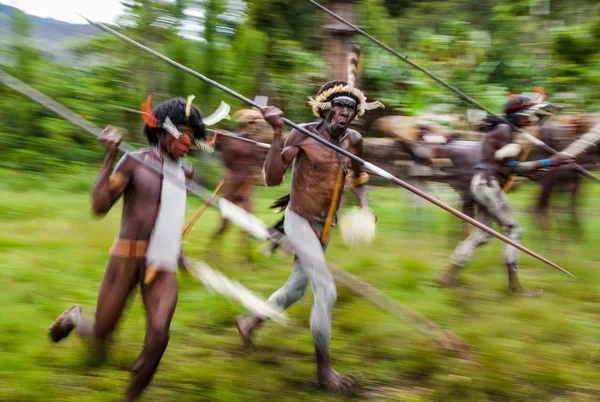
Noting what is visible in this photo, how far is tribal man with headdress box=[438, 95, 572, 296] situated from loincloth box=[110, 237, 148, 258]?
3.88 meters

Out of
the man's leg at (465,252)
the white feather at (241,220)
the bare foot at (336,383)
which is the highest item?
the white feather at (241,220)

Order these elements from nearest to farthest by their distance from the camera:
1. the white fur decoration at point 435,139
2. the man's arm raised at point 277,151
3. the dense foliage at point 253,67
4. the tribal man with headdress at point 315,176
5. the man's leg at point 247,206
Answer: the man's arm raised at point 277,151
the tribal man with headdress at point 315,176
the man's leg at point 247,206
the white fur decoration at point 435,139
the dense foliage at point 253,67

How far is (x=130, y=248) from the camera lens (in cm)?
412

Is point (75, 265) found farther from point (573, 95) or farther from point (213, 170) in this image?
point (573, 95)

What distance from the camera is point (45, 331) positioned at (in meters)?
5.30

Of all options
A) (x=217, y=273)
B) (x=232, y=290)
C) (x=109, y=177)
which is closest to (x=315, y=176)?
(x=217, y=273)

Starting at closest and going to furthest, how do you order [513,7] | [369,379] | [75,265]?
[369,379]
[75,265]
[513,7]

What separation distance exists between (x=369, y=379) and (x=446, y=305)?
1864 mm

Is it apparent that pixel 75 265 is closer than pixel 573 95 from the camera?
Yes

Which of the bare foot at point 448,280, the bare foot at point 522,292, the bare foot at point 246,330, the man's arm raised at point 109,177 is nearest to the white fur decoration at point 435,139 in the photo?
the bare foot at point 448,280

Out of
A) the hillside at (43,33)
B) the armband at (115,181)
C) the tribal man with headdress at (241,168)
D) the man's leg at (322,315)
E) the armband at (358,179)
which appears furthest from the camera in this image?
the hillside at (43,33)

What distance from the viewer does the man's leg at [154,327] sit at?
391 cm

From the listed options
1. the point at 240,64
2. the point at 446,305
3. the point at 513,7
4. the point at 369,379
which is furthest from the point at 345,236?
the point at 513,7

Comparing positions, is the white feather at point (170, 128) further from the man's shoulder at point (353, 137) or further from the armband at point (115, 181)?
the man's shoulder at point (353, 137)
